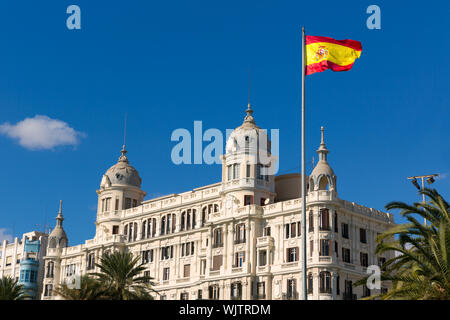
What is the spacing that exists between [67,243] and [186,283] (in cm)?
3275

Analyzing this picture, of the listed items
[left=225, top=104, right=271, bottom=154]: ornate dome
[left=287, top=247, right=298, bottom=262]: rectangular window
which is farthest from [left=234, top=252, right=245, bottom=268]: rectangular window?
[left=225, top=104, right=271, bottom=154]: ornate dome

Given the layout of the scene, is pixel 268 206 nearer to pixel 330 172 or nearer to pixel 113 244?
pixel 330 172

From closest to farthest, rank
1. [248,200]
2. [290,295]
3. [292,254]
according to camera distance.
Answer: [290,295] → [292,254] → [248,200]

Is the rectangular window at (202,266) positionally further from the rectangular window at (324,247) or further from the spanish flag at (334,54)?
the spanish flag at (334,54)

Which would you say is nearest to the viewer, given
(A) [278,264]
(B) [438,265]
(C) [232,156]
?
(B) [438,265]

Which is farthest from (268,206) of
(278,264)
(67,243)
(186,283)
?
(67,243)

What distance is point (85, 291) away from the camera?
66.7 metres

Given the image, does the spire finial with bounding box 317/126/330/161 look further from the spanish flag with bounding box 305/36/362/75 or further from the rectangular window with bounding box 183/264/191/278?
the spanish flag with bounding box 305/36/362/75

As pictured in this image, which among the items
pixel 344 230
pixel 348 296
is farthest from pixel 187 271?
pixel 348 296

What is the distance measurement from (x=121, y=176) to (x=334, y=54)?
7226 centimetres

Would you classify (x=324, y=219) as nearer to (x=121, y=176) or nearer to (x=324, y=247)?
(x=324, y=247)
